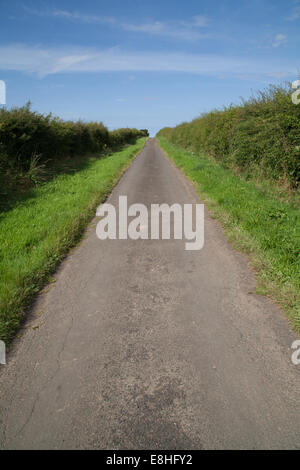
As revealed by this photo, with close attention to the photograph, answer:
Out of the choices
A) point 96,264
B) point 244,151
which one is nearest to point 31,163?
point 96,264

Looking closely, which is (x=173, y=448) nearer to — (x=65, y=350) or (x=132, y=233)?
(x=65, y=350)

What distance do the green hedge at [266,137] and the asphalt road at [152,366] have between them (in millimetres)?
5526

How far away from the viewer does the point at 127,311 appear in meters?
3.34

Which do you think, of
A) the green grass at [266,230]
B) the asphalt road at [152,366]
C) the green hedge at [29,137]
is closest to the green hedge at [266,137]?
the green grass at [266,230]

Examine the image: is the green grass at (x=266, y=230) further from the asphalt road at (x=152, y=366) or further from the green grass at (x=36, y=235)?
the green grass at (x=36, y=235)

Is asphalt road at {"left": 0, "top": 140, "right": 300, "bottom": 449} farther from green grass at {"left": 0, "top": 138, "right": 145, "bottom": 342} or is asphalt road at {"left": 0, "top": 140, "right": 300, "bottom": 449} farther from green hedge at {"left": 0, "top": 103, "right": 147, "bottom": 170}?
green hedge at {"left": 0, "top": 103, "right": 147, "bottom": 170}

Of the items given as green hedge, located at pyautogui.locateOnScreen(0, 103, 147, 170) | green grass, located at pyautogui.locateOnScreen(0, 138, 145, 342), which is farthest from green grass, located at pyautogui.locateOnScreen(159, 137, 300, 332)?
green hedge, located at pyautogui.locateOnScreen(0, 103, 147, 170)

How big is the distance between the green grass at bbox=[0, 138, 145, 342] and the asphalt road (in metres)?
0.26

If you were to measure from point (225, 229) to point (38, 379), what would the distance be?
463cm

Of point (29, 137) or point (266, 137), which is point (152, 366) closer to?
point (266, 137)

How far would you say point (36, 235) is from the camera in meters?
5.21

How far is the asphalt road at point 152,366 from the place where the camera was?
1992 mm

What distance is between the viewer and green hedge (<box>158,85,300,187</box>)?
7.95 meters

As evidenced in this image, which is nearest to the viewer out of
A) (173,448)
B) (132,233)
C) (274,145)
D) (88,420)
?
(173,448)
